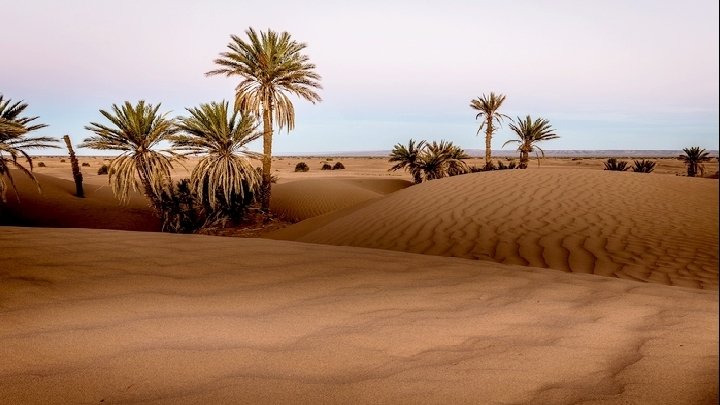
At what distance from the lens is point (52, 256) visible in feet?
11.4

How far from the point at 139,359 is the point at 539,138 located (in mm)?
26587

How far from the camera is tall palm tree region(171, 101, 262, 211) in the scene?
553 inches

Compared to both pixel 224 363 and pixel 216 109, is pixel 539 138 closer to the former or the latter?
pixel 216 109

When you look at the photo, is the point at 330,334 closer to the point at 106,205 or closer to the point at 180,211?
the point at 180,211

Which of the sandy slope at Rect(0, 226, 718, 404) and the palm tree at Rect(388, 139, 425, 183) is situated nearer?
the sandy slope at Rect(0, 226, 718, 404)

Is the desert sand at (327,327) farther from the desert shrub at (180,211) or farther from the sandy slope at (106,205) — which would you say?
the sandy slope at (106,205)

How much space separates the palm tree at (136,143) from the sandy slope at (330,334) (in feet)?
37.4

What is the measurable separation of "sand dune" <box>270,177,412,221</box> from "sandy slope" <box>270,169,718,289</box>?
262 inches

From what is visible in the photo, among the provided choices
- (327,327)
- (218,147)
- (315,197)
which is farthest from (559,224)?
(315,197)

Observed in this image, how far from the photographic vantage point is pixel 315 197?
68.8 ft

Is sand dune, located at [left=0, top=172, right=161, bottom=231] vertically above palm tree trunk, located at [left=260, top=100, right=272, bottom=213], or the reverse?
palm tree trunk, located at [left=260, top=100, right=272, bottom=213]

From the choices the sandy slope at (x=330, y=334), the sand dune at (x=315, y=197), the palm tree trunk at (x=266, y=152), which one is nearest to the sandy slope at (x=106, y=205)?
the sand dune at (x=315, y=197)

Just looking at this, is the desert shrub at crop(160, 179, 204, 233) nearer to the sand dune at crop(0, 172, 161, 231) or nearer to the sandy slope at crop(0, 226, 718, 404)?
the sand dune at crop(0, 172, 161, 231)

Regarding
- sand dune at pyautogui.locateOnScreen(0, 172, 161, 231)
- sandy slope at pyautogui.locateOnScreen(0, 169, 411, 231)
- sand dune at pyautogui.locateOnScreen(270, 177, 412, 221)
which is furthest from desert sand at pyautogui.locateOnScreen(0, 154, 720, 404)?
sand dune at pyautogui.locateOnScreen(270, 177, 412, 221)
